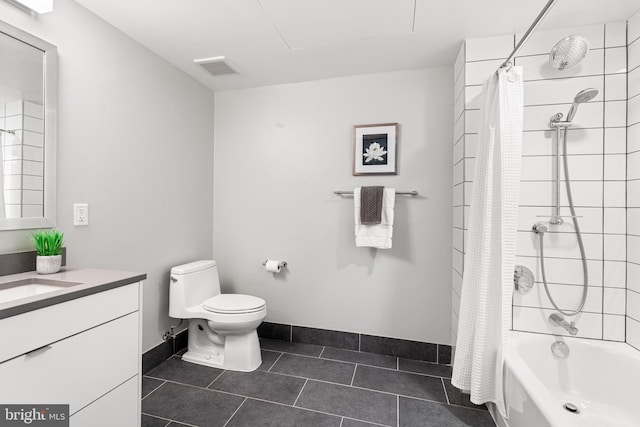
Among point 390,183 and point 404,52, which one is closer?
point 404,52

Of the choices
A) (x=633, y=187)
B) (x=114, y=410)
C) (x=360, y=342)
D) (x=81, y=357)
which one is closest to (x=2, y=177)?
(x=81, y=357)

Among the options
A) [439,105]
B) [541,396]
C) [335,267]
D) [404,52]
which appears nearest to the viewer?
[541,396]

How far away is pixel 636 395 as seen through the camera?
54.7 inches

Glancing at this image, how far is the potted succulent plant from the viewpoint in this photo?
4.25 ft

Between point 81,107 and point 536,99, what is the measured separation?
98.8 inches

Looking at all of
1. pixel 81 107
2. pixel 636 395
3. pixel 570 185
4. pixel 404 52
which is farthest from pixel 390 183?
pixel 81 107

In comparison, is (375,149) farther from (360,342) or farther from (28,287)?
(28,287)

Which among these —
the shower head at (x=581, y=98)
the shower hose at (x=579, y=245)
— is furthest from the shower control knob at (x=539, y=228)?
the shower head at (x=581, y=98)

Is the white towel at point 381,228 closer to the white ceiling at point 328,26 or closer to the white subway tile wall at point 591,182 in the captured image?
the white subway tile wall at point 591,182

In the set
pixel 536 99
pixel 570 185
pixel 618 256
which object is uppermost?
pixel 536 99

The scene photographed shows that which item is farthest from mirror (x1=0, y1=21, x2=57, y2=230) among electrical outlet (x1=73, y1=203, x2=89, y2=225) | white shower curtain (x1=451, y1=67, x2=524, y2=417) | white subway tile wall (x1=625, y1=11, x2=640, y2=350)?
white subway tile wall (x1=625, y1=11, x2=640, y2=350)

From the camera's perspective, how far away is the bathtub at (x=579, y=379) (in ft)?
4.30

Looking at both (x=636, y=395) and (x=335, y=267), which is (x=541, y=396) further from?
(x=335, y=267)

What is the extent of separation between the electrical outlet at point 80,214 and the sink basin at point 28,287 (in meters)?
0.42
